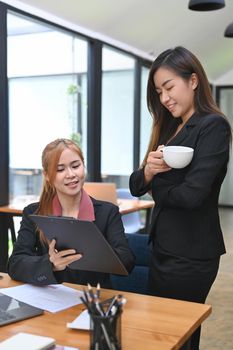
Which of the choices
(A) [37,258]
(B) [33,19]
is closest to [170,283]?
(A) [37,258]

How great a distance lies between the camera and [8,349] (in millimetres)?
1045

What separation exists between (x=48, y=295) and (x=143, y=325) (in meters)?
0.39

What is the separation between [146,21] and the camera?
17.0ft

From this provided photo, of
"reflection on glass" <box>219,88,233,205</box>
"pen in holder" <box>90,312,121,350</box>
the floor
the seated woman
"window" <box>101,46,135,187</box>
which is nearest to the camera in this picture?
"pen in holder" <box>90,312,121,350</box>

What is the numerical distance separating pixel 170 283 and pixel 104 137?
4.15 meters

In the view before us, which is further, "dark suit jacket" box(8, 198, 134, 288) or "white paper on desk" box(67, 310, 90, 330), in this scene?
"dark suit jacket" box(8, 198, 134, 288)

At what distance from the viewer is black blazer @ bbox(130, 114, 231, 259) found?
1.51 meters

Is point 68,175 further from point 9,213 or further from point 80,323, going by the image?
point 9,213

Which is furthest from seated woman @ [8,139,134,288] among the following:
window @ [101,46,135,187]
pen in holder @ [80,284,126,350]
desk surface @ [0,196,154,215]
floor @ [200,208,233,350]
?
window @ [101,46,135,187]

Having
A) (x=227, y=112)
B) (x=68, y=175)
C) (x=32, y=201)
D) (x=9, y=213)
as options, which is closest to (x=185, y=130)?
(x=68, y=175)

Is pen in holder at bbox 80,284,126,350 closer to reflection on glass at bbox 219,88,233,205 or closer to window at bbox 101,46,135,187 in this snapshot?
Answer: window at bbox 101,46,135,187

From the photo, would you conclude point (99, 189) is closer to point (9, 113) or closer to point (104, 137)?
point (9, 113)

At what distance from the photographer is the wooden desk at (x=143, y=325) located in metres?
1.17

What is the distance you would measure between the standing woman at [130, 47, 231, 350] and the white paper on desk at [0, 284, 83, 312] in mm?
303
